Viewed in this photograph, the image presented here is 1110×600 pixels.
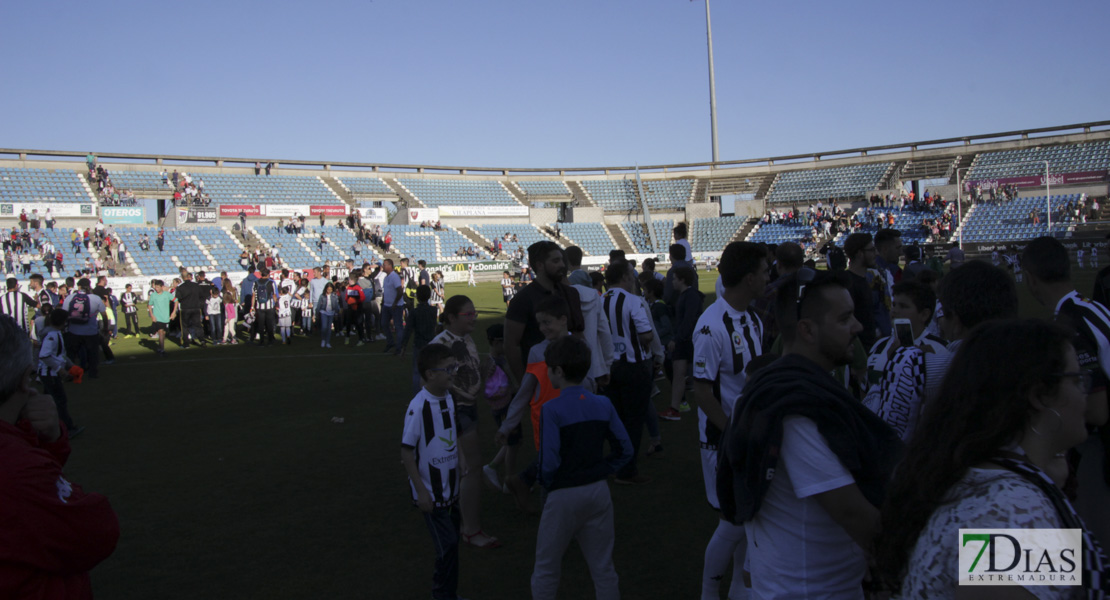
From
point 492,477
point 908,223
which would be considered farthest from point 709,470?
point 908,223

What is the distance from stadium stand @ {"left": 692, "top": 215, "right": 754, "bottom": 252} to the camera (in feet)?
188

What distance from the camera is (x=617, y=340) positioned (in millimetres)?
6094

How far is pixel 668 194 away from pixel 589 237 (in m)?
10.6

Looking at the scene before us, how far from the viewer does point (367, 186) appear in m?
57.2

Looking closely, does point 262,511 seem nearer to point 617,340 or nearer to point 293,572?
point 293,572

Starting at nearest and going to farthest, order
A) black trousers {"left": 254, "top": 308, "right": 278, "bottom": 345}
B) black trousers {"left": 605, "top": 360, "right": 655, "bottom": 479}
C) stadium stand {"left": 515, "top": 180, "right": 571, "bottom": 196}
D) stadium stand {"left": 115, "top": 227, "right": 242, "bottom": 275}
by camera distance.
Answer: black trousers {"left": 605, "top": 360, "right": 655, "bottom": 479} → black trousers {"left": 254, "top": 308, "right": 278, "bottom": 345} → stadium stand {"left": 115, "top": 227, "right": 242, "bottom": 275} → stadium stand {"left": 515, "top": 180, "right": 571, "bottom": 196}

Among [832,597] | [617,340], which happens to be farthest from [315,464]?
[832,597]

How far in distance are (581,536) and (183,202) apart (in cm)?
4992

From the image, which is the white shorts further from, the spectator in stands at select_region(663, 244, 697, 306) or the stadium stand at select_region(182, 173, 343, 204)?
the stadium stand at select_region(182, 173, 343, 204)

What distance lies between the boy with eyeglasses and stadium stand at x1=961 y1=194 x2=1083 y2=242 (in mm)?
45768

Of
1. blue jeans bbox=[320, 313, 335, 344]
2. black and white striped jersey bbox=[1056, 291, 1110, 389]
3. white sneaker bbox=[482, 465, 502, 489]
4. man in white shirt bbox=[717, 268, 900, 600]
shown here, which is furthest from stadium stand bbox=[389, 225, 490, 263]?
man in white shirt bbox=[717, 268, 900, 600]

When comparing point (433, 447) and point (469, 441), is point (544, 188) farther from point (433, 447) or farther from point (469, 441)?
point (433, 447)

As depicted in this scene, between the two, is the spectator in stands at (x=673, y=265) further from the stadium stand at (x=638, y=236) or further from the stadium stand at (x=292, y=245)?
the stadium stand at (x=638, y=236)

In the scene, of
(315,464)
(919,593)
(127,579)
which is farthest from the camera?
(315,464)
